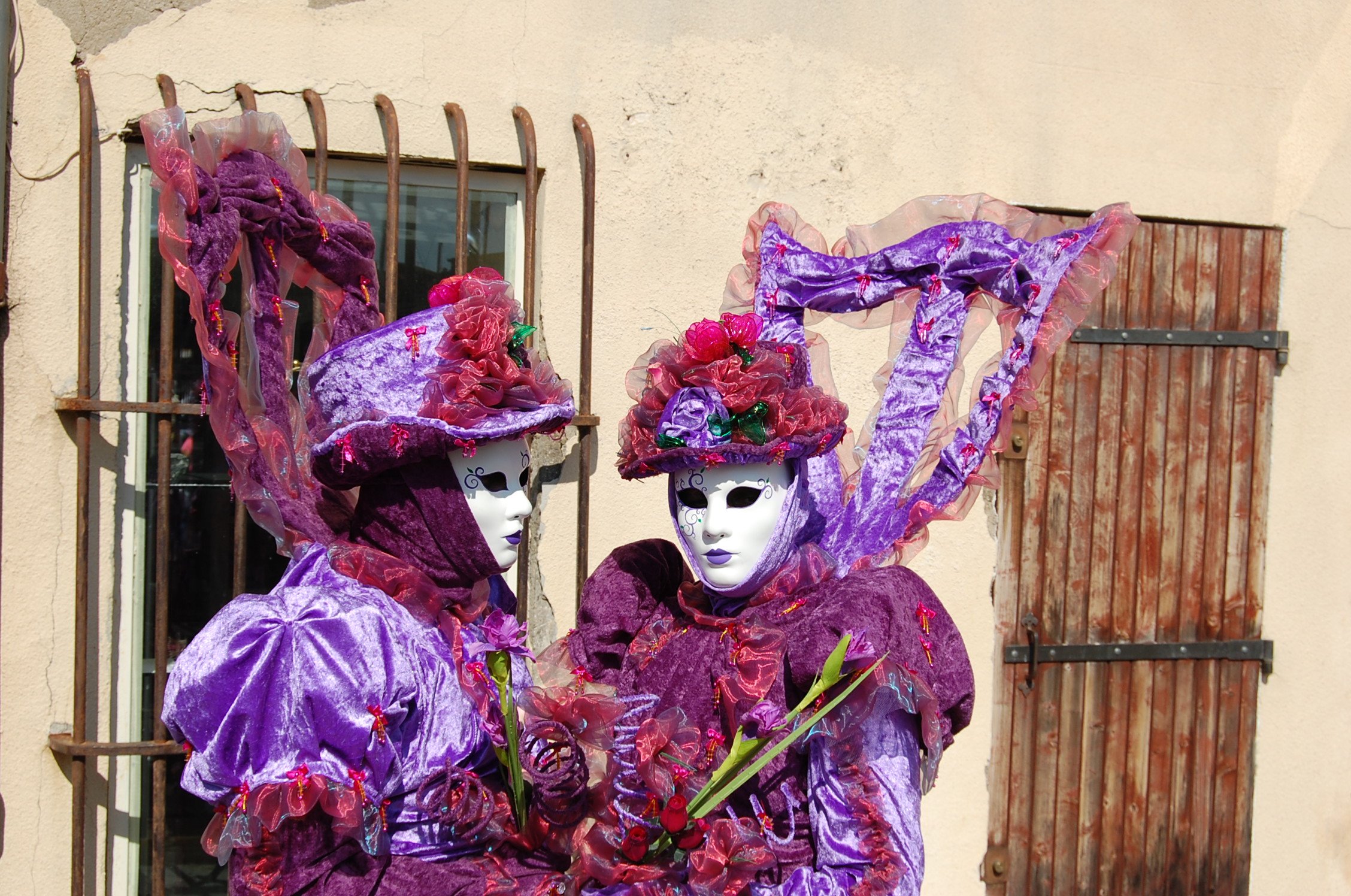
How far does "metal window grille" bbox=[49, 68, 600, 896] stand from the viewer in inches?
118

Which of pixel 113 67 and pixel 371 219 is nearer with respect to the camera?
pixel 113 67

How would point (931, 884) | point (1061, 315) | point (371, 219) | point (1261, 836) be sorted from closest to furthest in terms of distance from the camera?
point (1061, 315), point (371, 219), point (931, 884), point (1261, 836)

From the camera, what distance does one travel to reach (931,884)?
12.0 feet

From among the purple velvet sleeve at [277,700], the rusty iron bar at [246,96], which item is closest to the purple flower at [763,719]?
the purple velvet sleeve at [277,700]

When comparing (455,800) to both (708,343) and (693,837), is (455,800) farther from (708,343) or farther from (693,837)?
(708,343)

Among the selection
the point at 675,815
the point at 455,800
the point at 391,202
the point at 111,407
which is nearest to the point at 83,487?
the point at 111,407

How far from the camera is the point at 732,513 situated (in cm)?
216

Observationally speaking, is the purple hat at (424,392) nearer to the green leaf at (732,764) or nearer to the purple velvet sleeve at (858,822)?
the green leaf at (732,764)

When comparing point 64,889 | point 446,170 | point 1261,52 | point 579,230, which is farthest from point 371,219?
point 1261,52

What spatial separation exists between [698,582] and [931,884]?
1.79m

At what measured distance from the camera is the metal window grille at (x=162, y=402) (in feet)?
9.80

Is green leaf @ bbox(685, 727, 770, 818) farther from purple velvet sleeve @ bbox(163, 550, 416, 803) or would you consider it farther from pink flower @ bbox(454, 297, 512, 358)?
pink flower @ bbox(454, 297, 512, 358)

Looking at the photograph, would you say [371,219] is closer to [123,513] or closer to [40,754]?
[123,513]

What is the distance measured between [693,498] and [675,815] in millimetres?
553
